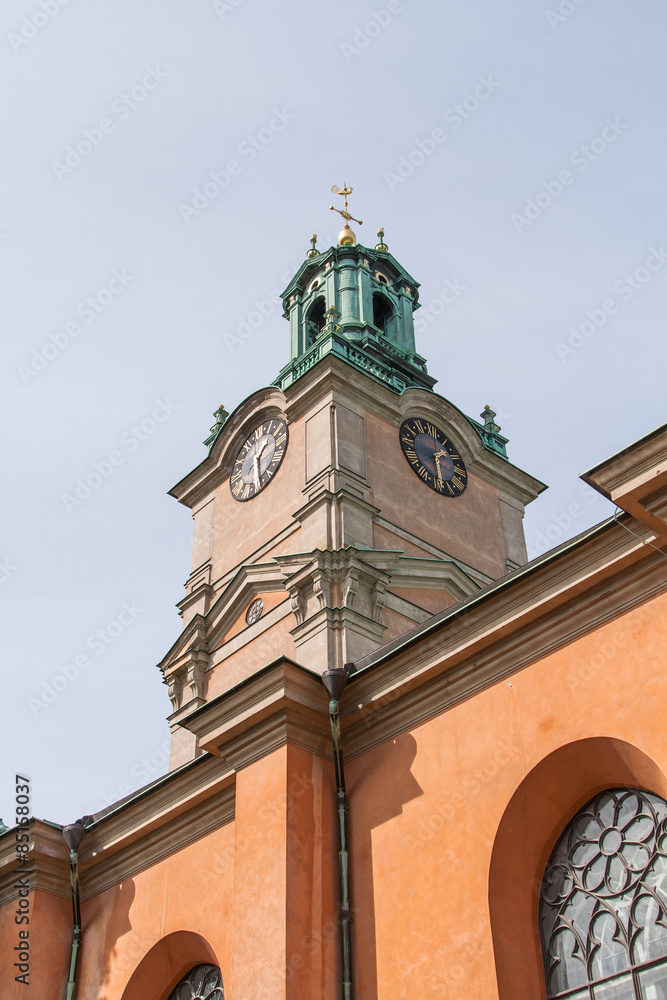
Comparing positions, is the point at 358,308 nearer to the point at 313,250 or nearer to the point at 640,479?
the point at 313,250

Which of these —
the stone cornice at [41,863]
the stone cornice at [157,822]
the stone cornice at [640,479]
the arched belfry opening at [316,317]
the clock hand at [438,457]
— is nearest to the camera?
the stone cornice at [640,479]

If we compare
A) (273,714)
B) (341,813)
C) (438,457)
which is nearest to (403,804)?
(341,813)

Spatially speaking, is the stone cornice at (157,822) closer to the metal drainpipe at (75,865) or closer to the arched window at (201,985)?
the metal drainpipe at (75,865)

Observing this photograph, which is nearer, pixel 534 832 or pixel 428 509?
pixel 534 832

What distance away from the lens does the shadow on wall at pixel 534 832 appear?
978 centimetres

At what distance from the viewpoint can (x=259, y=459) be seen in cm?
2766

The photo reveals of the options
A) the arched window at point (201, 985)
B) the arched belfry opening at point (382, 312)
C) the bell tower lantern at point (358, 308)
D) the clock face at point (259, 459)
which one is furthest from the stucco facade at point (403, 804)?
the arched belfry opening at point (382, 312)

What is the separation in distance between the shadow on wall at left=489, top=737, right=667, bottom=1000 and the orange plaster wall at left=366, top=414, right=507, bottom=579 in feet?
50.4

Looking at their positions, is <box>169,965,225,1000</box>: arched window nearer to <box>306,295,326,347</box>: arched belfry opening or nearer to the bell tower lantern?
the bell tower lantern

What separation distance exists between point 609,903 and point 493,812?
1.22 metres

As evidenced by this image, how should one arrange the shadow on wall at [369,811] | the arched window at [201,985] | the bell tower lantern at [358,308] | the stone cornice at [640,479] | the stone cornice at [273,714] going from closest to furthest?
1. the stone cornice at [640,479]
2. the shadow on wall at [369,811]
3. the stone cornice at [273,714]
4. the arched window at [201,985]
5. the bell tower lantern at [358,308]

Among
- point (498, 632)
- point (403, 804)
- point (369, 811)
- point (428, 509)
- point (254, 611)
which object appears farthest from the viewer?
point (428, 509)

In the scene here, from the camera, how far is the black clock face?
27188mm

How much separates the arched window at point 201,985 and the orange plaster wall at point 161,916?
92 mm
